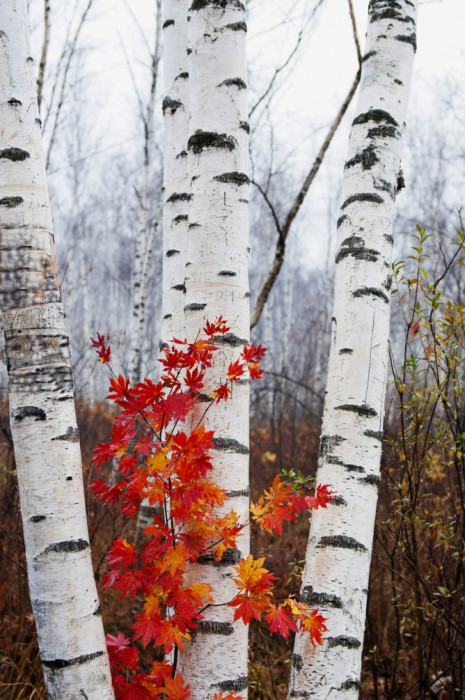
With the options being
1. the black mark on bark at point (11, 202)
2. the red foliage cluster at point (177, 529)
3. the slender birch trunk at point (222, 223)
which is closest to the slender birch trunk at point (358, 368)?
the red foliage cluster at point (177, 529)

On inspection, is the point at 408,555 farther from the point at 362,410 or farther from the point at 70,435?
the point at 70,435

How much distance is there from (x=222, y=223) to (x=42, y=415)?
0.72 m

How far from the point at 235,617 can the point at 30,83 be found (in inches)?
58.0

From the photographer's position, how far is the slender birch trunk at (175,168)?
215 cm

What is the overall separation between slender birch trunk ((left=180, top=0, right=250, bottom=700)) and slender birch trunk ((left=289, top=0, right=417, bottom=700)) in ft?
0.81

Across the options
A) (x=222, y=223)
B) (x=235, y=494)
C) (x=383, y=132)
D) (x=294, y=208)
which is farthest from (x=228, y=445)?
(x=294, y=208)

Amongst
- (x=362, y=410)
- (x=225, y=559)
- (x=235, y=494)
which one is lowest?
(x=225, y=559)

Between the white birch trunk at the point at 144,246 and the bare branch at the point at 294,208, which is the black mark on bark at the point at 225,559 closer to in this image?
the bare branch at the point at 294,208

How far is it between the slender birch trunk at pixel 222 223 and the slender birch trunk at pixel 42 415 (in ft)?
1.01

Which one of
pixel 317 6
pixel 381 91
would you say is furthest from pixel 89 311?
pixel 381 91

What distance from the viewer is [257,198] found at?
682 inches

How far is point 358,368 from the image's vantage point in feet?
5.32

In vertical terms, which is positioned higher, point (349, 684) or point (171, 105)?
point (171, 105)

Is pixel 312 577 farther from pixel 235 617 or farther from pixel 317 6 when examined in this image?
pixel 317 6
